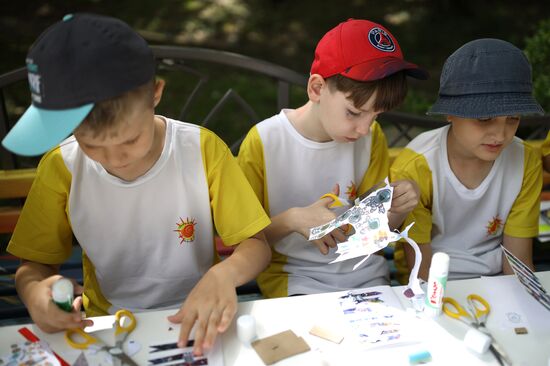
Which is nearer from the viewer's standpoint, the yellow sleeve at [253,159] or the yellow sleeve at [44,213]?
the yellow sleeve at [44,213]

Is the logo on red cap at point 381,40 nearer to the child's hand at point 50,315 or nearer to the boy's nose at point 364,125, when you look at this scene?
the boy's nose at point 364,125

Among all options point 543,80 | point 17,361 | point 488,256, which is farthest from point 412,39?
point 17,361

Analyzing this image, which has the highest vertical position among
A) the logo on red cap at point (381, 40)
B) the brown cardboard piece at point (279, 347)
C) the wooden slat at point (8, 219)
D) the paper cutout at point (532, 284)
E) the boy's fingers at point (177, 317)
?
the logo on red cap at point (381, 40)

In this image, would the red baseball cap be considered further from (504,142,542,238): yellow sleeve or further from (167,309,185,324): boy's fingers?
(167,309,185,324): boy's fingers

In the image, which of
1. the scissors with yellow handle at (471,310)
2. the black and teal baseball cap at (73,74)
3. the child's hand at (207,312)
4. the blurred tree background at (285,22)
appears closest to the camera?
the black and teal baseball cap at (73,74)

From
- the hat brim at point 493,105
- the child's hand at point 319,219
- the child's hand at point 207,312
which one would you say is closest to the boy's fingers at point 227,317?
the child's hand at point 207,312

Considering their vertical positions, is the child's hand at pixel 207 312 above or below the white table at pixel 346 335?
above

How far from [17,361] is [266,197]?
1.01 metres

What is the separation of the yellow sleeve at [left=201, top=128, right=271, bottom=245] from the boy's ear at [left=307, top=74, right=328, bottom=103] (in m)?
0.40

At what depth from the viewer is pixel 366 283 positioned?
1.97 m

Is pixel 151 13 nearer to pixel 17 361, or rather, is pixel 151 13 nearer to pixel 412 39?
pixel 412 39

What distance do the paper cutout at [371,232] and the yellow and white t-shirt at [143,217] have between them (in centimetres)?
25

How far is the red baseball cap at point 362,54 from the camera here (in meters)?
1.64

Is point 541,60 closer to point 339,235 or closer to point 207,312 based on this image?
point 339,235
